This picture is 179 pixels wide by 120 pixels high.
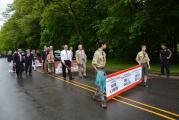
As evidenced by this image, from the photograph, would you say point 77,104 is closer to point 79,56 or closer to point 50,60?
point 79,56

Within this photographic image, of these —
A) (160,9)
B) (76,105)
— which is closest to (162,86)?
(76,105)

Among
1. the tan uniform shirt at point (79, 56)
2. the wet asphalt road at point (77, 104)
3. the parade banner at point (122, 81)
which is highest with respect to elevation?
the tan uniform shirt at point (79, 56)

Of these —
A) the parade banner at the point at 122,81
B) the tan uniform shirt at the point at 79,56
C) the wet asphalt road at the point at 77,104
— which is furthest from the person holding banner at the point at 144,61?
the tan uniform shirt at the point at 79,56

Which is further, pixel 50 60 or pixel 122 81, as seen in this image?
pixel 50 60

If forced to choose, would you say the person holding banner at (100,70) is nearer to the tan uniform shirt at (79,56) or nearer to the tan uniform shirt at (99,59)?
the tan uniform shirt at (99,59)

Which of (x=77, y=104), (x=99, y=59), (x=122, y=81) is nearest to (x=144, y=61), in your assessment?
(x=122, y=81)

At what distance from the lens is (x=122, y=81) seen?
13680 mm

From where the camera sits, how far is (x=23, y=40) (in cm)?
7744

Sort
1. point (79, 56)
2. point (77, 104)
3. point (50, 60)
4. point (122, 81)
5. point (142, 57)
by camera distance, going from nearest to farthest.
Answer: point (77, 104) → point (122, 81) → point (142, 57) → point (79, 56) → point (50, 60)

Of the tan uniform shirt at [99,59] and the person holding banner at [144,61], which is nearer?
the tan uniform shirt at [99,59]

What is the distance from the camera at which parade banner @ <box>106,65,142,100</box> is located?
12.3m

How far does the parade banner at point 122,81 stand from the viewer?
40.4 feet

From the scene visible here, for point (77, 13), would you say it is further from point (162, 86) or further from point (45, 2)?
point (162, 86)

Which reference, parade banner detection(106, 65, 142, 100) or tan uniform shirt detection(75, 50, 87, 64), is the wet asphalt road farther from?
tan uniform shirt detection(75, 50, 87, 64)
